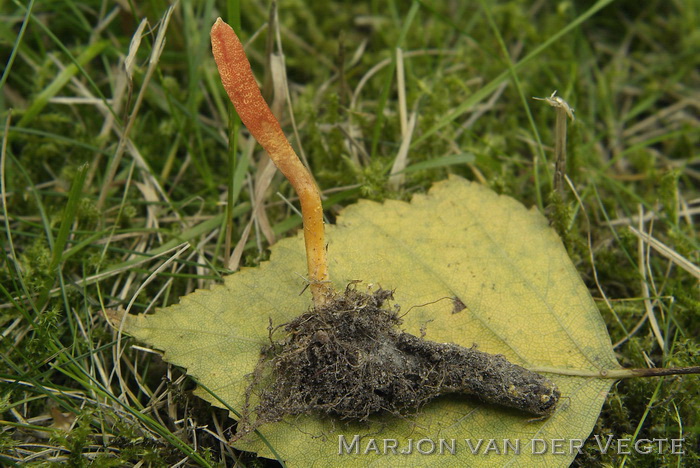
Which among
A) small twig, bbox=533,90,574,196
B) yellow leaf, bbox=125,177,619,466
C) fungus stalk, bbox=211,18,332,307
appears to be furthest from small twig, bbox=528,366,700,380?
small twig, bbox=533,90,574,196

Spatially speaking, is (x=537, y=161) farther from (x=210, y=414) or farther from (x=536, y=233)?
(x=210, y=414)

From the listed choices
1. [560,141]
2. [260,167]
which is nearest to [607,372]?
[560,141]

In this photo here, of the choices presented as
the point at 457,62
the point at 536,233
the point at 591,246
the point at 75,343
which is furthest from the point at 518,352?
the point at 457,62

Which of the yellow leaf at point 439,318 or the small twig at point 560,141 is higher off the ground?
the small twig at point 560,141

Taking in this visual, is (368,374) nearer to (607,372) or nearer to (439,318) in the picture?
(439,318)

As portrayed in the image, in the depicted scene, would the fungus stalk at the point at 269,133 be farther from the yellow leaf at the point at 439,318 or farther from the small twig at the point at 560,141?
the small twig at the point at 560,141

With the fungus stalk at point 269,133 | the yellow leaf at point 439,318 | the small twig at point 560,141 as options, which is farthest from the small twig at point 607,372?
the small twig at point 560,141
